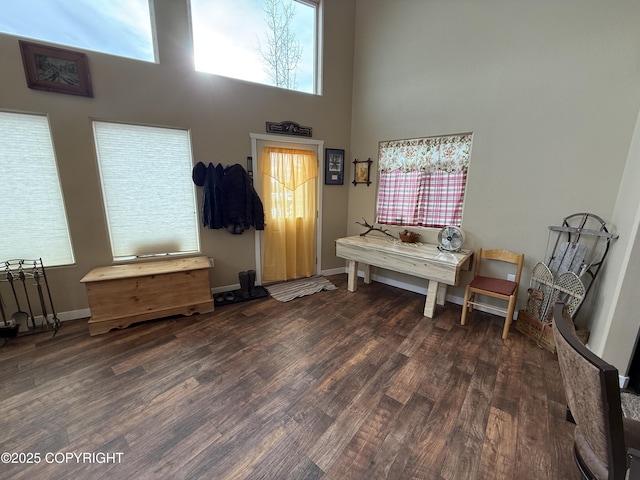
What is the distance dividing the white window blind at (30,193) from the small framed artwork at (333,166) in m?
2.92

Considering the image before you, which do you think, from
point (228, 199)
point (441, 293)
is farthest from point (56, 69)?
point (441, 293)

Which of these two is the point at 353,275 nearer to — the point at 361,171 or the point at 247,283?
the point at 247,283

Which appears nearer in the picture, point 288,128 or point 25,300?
point 25,300

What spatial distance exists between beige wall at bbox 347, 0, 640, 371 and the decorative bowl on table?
0.17 metres

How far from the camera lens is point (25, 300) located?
2.50 m

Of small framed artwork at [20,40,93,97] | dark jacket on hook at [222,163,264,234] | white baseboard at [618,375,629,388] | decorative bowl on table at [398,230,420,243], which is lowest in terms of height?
white baseboard at [618,375,629,388]

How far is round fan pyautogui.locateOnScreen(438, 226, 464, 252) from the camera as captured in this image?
289cm

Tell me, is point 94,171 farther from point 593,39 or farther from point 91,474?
point 593,39

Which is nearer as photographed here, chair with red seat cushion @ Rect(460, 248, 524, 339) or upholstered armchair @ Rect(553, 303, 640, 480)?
upholstered armchair @ Rect(553, 303, 640, 480)

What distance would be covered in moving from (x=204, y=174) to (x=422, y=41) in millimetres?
2975

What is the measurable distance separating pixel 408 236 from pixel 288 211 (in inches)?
64.5

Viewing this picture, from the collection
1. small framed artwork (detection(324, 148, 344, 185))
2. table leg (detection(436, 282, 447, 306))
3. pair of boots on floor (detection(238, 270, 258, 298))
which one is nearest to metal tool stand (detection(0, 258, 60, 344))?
pair of boots on floor (detection(238, 270, 258, 298))

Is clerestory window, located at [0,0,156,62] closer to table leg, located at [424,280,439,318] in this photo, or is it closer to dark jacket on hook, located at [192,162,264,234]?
dark jacket on hook, located at [192,162,264,234]

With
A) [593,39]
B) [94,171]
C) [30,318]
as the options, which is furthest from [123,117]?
[593,39]
